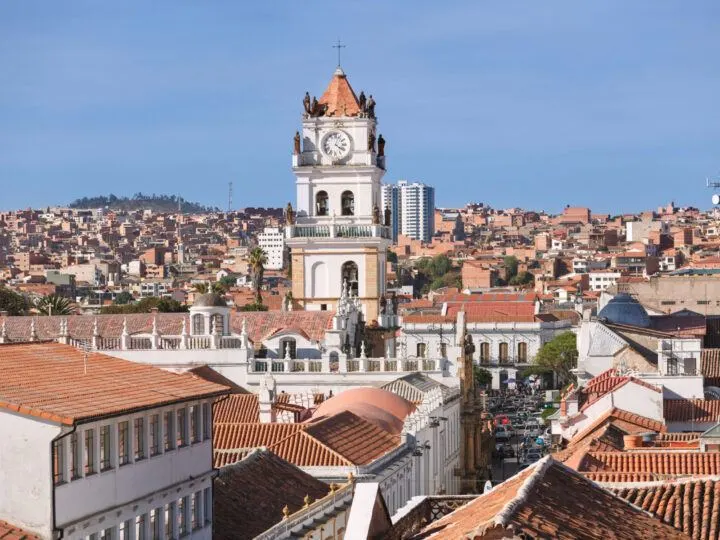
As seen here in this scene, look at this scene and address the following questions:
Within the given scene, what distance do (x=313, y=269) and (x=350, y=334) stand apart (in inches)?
242

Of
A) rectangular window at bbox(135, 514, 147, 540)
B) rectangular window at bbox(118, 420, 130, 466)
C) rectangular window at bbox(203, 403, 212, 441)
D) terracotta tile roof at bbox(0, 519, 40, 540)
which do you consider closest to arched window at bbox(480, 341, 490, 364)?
rectangular window at bbox(203, 403, 212, 441)

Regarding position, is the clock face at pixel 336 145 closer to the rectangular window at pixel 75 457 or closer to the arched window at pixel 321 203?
the arched window at pixel 321 203

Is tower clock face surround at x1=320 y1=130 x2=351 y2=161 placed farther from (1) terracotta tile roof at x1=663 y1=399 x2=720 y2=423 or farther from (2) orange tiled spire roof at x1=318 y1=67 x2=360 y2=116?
(1) terracotta tile roof at x1=663 y1=399 x2=720 y2=423

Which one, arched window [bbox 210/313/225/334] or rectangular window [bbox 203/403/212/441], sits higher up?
arched window [bbox 210/313/225/334]

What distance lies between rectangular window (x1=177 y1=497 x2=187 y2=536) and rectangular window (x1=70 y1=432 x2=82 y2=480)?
11.5ft

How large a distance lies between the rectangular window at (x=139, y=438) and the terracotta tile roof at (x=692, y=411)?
89.4 feet

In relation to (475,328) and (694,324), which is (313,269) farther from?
(475,328)

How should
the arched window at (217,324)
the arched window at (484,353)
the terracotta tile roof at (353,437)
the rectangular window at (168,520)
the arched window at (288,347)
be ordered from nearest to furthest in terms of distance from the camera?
the rectangular window at (168,520), the terracotta tile roof at (353,437), the arched window at (217,324), the arched window at (288,347), the arched window at (484,353)

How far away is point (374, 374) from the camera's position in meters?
61.6

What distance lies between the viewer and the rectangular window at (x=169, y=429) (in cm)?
2584

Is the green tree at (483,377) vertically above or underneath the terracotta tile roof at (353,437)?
underneath

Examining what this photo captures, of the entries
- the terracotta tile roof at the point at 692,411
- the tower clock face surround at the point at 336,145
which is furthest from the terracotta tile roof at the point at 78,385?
the tower clock face surround at the point at 336,145

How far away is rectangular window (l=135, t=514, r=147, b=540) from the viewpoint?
24.6 metres

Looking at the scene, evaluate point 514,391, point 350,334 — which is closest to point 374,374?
point 350,334
